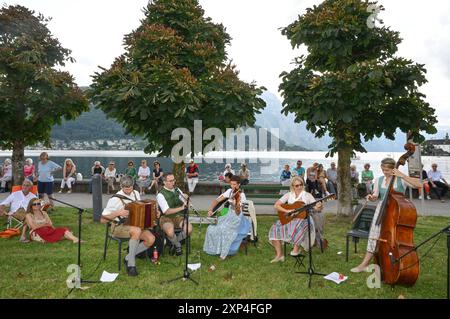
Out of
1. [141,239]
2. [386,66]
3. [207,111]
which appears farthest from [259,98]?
[141,239]

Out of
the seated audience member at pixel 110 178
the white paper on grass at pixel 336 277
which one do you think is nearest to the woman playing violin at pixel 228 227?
the white paper on grass at pixel 336 277

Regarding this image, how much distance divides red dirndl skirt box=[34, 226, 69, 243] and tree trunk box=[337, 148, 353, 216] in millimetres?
8066

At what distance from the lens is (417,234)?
9.80 m

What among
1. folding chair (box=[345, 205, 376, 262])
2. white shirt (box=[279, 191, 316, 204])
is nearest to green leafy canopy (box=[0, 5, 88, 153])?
white shirt (box=[279, 191, 316, 204])

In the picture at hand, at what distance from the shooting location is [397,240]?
5.37 meters

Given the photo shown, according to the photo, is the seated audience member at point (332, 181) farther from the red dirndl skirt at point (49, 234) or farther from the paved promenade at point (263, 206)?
the red dirndl skirt at point (49, 234)

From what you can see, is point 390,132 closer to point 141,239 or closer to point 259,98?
point 259,98

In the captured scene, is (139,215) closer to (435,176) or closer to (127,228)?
(127,228)

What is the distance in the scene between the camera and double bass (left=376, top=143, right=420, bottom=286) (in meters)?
5.32

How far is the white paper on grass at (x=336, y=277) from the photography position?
6000 millimetres


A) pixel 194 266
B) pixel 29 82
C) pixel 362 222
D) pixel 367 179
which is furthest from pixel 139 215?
pixel 367 179

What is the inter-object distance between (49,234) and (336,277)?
6.48 metres

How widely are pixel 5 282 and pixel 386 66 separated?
9.79 metres

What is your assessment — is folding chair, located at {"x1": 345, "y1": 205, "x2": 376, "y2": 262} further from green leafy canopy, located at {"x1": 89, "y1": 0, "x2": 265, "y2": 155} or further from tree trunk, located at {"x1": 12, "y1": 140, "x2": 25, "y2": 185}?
tree trunk, located at {"x1": 12, "y1": 140, "x2": 25, "y2": 185}
